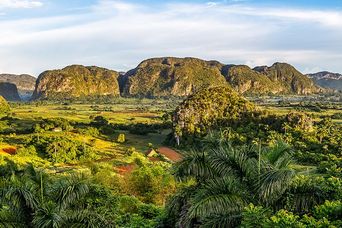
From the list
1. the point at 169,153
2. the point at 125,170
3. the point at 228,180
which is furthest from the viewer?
the point at 169,153

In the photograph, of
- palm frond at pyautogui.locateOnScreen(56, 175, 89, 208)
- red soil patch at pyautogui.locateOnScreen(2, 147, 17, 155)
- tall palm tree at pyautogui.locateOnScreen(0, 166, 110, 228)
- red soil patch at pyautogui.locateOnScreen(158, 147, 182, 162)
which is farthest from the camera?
red soil patch at pyautogui.locateOnScreen(158, 147, 182, 162)

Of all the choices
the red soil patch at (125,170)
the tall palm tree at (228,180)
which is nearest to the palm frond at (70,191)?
the tall palm tree at (228,180)

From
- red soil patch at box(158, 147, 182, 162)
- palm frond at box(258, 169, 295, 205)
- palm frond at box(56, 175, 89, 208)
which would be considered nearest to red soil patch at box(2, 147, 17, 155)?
red soil patch at box(158, 147, 182, 162)

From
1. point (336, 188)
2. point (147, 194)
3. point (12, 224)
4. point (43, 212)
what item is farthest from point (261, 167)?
point (147, 194)

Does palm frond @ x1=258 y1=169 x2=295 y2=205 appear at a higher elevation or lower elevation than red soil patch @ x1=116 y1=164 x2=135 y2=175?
higher

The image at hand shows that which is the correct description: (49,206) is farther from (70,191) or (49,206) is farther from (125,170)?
→ (125,170)

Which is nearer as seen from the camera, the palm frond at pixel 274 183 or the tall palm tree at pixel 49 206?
the palm frond at pixel 274 183

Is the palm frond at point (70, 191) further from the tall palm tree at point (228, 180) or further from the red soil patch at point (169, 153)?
the red soil patch at point (169, 153)

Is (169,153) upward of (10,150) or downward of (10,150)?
downward

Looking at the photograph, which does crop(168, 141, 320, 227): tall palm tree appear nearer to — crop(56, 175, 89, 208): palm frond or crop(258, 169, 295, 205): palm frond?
crop(258, 169, 295, 205): palm frond

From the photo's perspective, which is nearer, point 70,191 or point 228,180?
point 228,180

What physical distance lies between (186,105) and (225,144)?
221ft

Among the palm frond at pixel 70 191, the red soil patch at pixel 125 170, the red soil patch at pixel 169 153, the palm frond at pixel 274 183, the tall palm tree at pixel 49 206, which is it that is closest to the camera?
the palm frond at pixel 274 183

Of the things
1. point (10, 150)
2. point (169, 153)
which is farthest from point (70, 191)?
point (169, 153)
